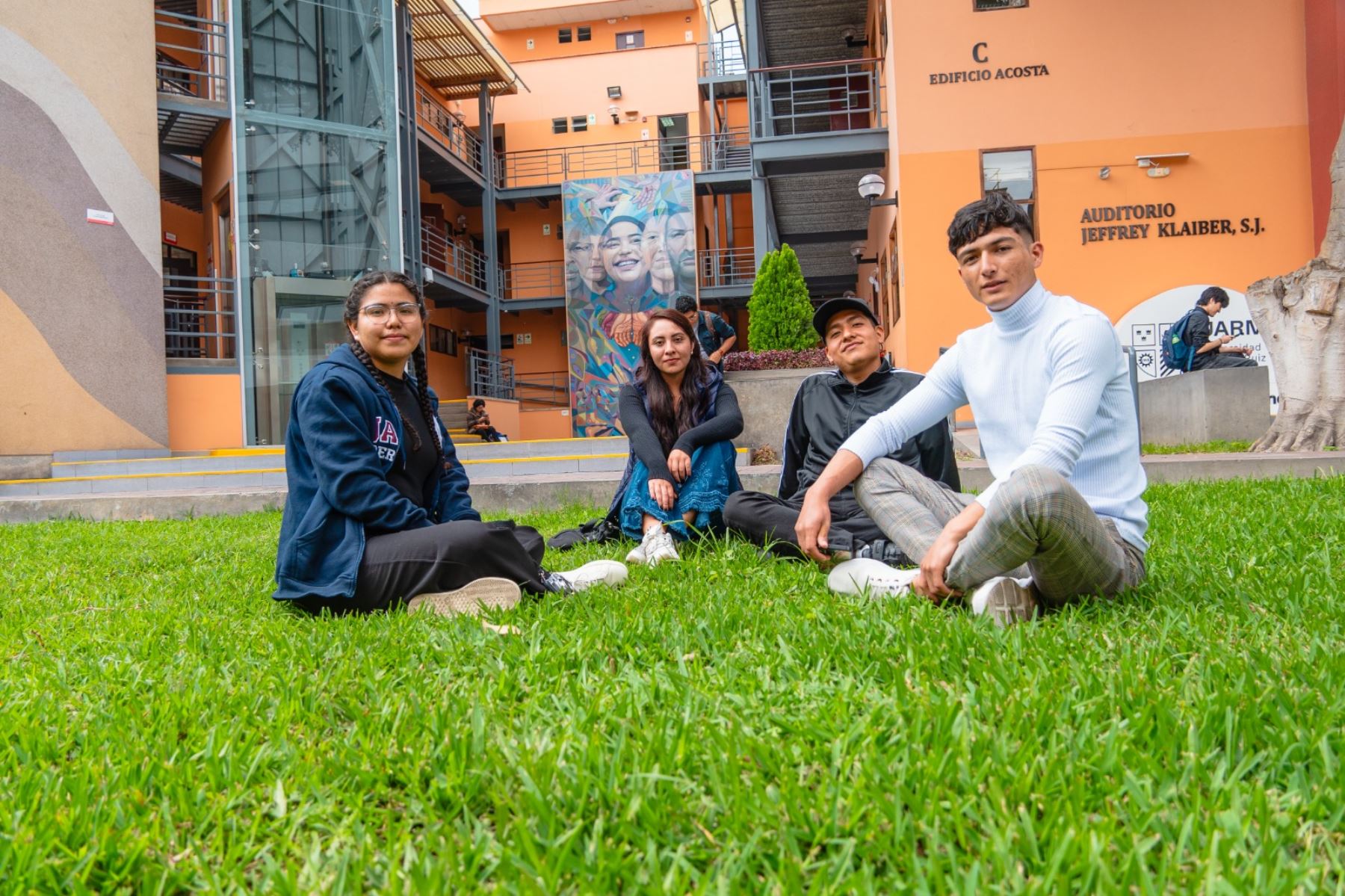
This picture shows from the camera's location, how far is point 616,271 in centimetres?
2603

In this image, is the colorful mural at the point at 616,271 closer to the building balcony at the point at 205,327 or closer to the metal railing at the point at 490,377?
the metal railing at the point at 490,377

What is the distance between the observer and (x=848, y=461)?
3.16m

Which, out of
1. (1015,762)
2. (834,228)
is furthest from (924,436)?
(834,228)

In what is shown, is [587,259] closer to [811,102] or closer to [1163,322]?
[811,102]

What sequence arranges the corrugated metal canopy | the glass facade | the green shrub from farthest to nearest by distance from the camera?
the corrugated metal canopy → the glass facade → the green shrub

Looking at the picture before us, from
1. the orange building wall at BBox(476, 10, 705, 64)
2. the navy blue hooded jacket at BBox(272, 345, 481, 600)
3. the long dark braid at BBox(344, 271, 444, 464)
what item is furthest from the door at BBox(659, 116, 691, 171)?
the navy blue hooded jacket at BBox(272, 345, 481, 600)

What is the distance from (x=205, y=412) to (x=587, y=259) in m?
13.3

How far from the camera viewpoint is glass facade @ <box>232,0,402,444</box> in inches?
591

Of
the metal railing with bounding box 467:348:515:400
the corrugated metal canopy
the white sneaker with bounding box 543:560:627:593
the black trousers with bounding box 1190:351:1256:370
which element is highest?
the corrugated metal canopy

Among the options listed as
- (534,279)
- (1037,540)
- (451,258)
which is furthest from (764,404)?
(534,279)

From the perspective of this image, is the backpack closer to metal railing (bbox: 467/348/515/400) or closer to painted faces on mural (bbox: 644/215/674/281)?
metal railing (bbox: 467/348/515/400)

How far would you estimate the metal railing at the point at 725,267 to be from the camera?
26.2 m

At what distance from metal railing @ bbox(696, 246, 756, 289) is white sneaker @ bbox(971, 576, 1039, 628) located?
76.3 ft

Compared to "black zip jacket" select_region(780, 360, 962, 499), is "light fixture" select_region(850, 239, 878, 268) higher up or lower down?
higher up
